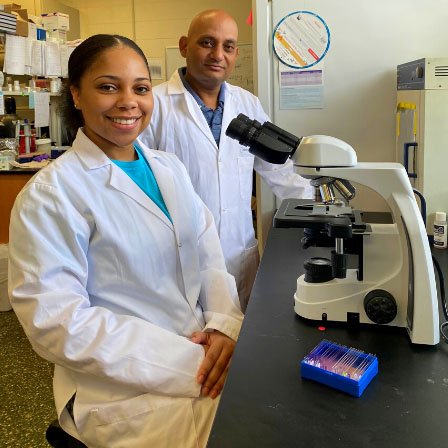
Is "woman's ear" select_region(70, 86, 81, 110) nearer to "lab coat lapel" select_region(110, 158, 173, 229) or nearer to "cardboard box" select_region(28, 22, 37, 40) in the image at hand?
"lab coat lapel" select_region(110, 158, 173, 229)

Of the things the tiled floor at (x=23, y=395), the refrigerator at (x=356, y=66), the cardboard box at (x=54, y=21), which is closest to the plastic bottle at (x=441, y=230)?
the refrigerator at (x=356, y=66)

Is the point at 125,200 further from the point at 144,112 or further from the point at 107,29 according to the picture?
the point at 107,29

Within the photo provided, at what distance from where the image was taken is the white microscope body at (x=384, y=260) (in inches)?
35.8

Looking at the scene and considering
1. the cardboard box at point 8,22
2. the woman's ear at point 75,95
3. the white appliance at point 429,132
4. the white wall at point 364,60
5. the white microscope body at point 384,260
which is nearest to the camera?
the white microscope body at point 384,260

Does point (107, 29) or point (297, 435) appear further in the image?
point (107, 29)

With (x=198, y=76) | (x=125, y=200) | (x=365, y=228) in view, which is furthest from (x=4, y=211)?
(x=365, y=228)

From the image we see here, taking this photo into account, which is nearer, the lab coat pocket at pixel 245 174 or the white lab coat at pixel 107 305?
the white lab coat at pixel 107 305

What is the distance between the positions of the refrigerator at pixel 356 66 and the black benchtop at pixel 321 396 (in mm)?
1235

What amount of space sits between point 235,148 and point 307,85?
473 mm

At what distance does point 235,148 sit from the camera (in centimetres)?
189

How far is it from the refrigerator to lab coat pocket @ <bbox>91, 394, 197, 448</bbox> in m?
1.29

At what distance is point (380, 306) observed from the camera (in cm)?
96

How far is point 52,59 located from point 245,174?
257 cm

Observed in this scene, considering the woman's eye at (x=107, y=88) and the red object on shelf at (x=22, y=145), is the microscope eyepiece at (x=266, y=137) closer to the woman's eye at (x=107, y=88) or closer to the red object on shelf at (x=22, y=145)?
the woman's eye at (x=107, y=88)
